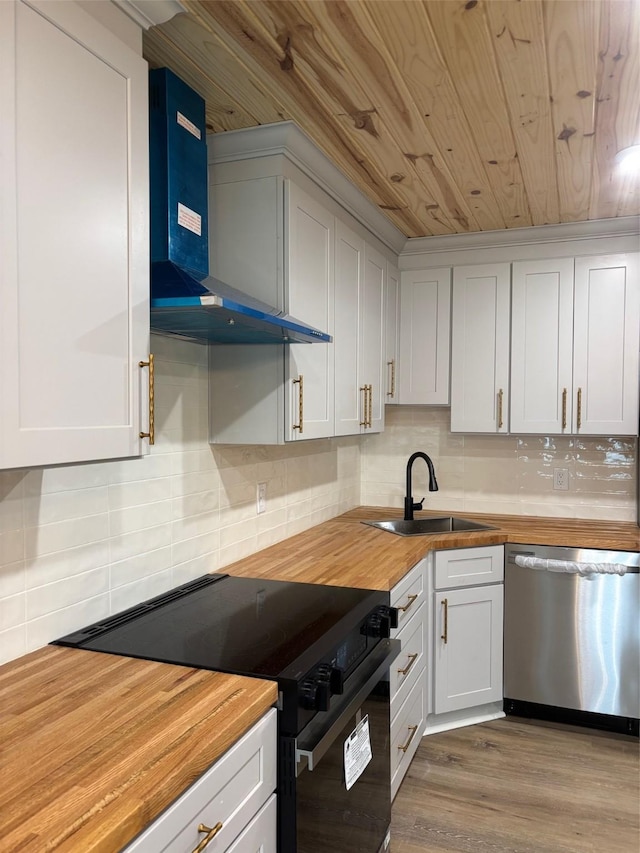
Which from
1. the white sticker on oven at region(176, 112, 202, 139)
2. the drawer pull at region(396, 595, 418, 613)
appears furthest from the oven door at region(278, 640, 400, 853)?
the white sticker on oven at region(176, 112, 202, 139)

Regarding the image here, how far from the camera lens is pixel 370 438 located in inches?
152

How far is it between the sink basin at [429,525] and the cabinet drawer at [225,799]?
1.94 metres

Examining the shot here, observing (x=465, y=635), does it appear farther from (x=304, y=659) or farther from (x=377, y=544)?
(x=304, y=659)

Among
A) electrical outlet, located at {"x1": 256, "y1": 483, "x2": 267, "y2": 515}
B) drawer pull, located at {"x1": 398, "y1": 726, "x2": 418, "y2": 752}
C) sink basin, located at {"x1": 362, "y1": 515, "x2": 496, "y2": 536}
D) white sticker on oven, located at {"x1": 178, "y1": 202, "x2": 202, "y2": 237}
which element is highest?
white sticker on oven, located at {"x1": 178, "y1": 202, "x2": 202, "y2": 237}

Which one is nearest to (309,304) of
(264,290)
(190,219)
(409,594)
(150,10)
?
(264,290)

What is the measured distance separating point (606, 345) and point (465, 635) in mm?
1537

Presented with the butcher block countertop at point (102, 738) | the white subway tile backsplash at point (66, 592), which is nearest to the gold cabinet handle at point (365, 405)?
the white subway tile backsplash at point (66, 592)

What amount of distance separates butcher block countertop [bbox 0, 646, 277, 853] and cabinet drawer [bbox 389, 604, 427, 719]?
1.05 m

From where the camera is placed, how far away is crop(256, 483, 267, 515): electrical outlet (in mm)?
2555

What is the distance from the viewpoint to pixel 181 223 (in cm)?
168

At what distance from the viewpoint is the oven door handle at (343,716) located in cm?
137

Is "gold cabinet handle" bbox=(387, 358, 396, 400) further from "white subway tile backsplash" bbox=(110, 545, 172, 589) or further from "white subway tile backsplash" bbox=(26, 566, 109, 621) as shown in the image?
"white subway tile backsplash" bbox=(26, 566, 109, 621)

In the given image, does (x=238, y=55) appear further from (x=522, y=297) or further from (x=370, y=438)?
(x=370, y=438)

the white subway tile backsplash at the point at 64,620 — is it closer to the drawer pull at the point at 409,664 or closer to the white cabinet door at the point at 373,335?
the drawer pull at the point at 409,664
